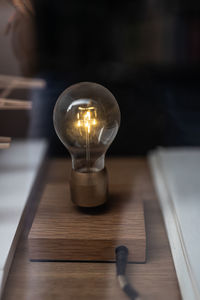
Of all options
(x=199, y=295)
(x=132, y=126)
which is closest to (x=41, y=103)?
(x=132, y=126)

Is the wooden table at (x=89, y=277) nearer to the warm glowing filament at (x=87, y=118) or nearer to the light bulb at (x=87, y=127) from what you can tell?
the light bulb at (x=87, y=127)

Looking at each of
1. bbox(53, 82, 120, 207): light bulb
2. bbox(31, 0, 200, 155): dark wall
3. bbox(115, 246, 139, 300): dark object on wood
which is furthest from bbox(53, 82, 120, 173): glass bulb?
bbox(31, 0, 200, 155): dark wall

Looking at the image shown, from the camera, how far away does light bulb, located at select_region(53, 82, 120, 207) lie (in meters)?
0.69

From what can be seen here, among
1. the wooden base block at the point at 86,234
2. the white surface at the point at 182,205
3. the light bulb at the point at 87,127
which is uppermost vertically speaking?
the light bulb at the point at 87,127

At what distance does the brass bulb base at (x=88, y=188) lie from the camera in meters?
0.69

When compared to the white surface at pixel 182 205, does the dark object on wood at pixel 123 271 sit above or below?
above

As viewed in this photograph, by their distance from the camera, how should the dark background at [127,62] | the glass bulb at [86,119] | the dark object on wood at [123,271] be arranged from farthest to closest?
the dark background at [127,62], the glass bulb at [86,119], the dark object on wood at [123,271]

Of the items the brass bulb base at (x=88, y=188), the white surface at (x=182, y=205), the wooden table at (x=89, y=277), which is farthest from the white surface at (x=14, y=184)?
the white surface at (x=182, y=205)

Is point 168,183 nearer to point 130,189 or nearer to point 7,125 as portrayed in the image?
point 130,189

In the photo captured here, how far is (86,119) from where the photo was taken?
70 cm

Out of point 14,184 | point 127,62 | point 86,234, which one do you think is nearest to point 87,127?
point 86,234

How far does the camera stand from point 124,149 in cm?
127

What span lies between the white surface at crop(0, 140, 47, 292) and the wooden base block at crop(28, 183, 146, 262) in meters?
0.05

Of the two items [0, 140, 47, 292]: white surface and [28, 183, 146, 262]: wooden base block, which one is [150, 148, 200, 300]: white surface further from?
[0, 140, 47, 292]: white surface
